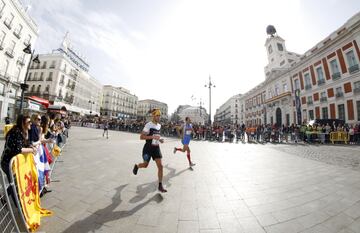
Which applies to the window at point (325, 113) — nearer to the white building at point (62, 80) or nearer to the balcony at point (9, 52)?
the balcony at point (9, 52)

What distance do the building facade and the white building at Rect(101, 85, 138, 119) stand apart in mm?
53513

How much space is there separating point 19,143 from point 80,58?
58.4 metres

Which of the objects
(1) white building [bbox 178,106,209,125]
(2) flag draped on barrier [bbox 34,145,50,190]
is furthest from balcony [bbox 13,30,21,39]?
(1) white building [bbox 178,106,209,125]

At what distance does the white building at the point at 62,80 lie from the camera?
131ft

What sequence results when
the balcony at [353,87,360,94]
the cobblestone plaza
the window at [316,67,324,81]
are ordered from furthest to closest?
the window at [316,67,324,81], the balcony at [353,87,360,94], the cobblestone plaza

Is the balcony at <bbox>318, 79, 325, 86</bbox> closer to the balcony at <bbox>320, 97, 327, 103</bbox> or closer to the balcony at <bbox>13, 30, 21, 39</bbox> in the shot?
the balcony at <bbox>320, 97, 327, 103</bbox>

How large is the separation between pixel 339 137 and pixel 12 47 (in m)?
40.1

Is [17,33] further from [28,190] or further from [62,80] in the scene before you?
[28,190]

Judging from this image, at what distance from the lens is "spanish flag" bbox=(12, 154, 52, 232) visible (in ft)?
7.33

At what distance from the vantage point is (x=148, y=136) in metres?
4.00

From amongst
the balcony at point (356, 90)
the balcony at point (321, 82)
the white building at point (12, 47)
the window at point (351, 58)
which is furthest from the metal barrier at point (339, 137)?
the white building at point (12, 47)

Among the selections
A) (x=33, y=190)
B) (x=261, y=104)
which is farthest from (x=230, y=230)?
(x=261, y=104)

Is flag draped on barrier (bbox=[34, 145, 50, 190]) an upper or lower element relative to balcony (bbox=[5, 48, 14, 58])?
lower

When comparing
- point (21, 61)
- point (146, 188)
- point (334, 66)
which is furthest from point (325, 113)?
point (21, 61)
